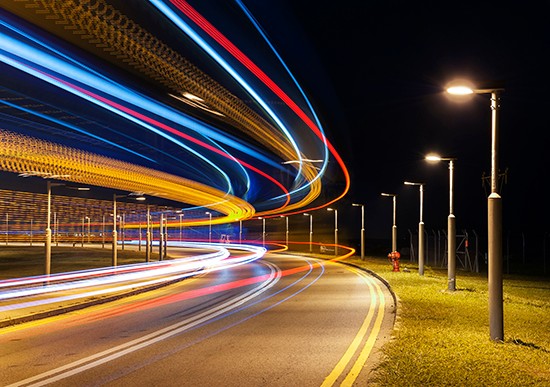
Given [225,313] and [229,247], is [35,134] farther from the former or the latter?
[229,247]

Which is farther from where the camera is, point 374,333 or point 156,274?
point 156,274

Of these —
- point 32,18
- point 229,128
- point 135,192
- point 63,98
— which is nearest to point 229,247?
point 135,192

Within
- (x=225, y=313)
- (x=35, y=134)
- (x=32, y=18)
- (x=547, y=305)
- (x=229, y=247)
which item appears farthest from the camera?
(x=229, y=247)

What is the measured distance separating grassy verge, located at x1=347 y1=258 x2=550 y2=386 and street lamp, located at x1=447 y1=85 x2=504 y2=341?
40 centimetres

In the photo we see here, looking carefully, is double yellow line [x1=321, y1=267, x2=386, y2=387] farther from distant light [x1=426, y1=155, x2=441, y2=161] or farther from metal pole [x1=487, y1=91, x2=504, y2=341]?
distant light [x1=426, y1=155, x2=441, y2=161]

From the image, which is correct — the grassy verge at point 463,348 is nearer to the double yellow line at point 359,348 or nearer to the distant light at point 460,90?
the double yellow line at point 359,348

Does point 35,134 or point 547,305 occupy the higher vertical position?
point 35,134

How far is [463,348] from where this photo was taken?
33.6 ft

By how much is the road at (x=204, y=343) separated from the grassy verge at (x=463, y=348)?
0.55 metres

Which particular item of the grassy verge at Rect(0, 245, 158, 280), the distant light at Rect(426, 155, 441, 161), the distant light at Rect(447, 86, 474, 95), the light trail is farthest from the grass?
the grassy verge at Rect(0, 245, 158, 280)

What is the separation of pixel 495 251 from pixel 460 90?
10.6 ft

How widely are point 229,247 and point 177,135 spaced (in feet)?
220

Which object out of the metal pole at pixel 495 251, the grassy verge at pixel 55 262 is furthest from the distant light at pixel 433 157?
the grassy verge at pixel 55 262

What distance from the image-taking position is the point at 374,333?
494 inches
